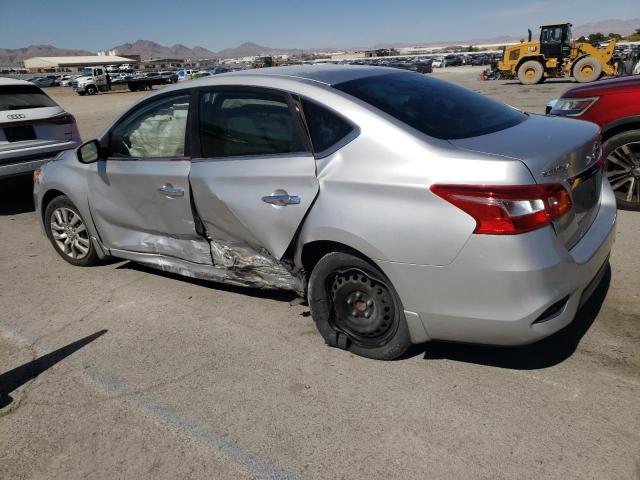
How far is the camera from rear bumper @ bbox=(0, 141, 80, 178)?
7.01 metres

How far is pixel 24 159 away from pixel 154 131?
4009 mm

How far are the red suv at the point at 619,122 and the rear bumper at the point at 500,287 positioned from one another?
2.90m

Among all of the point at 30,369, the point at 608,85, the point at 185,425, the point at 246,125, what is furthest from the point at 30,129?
the point at 608,85

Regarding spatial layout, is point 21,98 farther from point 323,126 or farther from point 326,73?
point 323,126

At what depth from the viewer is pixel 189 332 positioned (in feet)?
12.5

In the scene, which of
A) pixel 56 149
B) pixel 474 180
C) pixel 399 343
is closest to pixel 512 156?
pixel 474 180

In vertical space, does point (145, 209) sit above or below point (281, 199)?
below

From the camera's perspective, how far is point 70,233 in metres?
5.12

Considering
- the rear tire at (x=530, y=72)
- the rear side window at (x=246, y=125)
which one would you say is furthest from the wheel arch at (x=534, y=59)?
the rear side window at (x=246, y=125)

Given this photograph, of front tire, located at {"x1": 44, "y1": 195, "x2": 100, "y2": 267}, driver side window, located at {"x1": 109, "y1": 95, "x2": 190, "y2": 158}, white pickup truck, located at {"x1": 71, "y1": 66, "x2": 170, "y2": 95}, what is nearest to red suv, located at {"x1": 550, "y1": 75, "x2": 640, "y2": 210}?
driver side window, located at {"x1": 109, "y1": 95, "x2": 190, "y2": 158}

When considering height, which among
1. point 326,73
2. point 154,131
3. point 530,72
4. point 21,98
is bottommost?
point 530,72

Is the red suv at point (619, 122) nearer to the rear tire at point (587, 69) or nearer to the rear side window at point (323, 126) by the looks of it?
the rear side window at point (323, 126)

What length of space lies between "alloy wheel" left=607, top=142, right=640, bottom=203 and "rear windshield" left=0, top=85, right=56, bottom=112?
7257 mm

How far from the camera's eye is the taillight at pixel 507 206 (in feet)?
8.14
